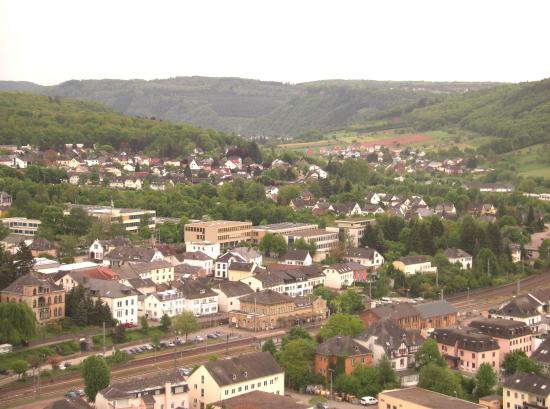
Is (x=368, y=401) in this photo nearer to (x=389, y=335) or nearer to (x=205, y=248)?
(x=389, y=335)

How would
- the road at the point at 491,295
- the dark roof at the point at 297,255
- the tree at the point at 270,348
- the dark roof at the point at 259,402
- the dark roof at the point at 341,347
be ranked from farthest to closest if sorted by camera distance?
the dark roof at the point at 297,255, the road at the point at 491,295, the tree at the point at 270,348, the dark roof at the point at 341,347, the dark roof at the point at 259,402

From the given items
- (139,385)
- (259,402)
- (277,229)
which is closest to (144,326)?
(139,385)

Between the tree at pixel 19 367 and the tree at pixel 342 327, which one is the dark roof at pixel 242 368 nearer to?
the tree at pixel 342 327

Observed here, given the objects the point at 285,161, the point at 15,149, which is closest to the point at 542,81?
the point at 285,161

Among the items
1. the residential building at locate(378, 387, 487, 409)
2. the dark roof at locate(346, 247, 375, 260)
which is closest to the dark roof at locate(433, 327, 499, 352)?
the residential building at locate(378, 387, 487, 409)

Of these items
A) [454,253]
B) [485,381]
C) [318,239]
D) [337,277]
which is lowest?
[485,381]

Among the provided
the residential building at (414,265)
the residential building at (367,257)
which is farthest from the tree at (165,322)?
the residential building at (367,257)
